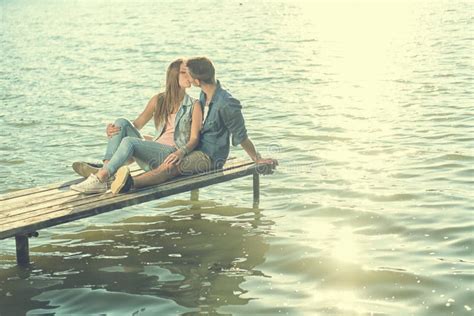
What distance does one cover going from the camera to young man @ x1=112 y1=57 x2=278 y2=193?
31.3ft

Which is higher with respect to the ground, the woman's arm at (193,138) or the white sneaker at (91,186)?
the woman's arm at (193,138)

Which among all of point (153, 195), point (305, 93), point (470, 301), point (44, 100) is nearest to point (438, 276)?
point (470, 301)

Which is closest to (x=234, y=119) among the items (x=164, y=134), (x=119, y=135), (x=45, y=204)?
(x=164, y=134)

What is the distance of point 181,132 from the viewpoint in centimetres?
989

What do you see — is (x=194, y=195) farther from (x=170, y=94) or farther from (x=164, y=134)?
(x=170, y=94)

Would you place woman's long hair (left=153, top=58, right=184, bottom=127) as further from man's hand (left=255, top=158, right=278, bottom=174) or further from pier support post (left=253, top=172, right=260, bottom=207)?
pier support post (left=253, top=172, right=260, bottom=207)

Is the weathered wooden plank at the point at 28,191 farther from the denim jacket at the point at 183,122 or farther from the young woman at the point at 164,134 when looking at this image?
the denim jacket at the point at 183,122

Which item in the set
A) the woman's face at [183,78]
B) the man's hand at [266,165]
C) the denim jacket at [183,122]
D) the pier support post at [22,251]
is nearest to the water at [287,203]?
the pier support post at [22,251]

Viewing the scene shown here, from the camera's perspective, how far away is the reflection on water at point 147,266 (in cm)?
788

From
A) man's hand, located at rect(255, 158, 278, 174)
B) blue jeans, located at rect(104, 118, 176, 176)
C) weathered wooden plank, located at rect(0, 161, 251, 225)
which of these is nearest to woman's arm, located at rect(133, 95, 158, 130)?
blue jeans, located at rect(104, 118, 176, 176)

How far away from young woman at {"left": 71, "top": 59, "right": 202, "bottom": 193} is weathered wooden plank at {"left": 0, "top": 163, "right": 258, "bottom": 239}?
347 millimetres

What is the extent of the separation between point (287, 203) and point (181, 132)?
6.47ft

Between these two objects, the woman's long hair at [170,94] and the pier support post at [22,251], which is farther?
the woman's long hair at [170,94]

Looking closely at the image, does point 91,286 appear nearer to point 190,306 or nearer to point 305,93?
point 190,306
